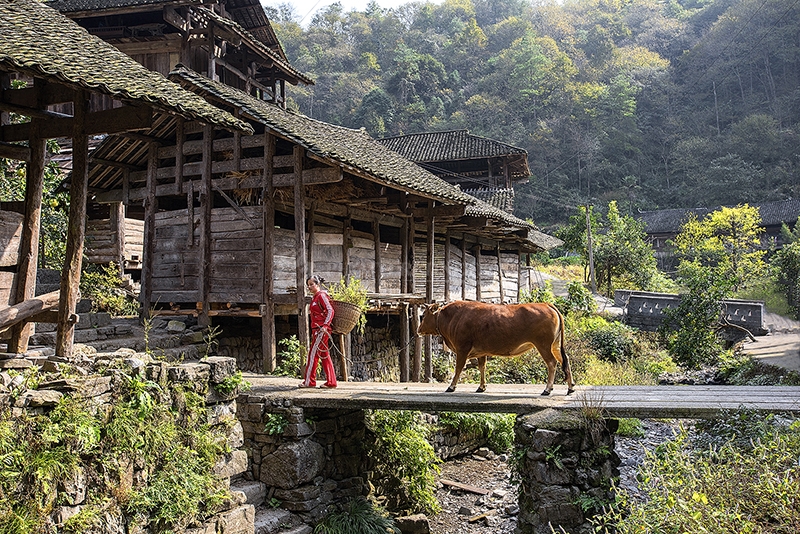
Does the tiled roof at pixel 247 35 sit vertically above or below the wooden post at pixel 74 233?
above

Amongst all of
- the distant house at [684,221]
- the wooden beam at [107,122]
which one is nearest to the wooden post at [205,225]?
the wooden beam at [107,122]

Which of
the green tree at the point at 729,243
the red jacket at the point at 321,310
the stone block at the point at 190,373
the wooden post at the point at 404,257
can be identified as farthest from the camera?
the green tree at the point at 729,243

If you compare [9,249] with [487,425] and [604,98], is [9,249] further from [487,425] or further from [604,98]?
[604,98]

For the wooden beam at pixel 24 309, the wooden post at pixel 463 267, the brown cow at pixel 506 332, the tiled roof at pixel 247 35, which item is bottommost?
the brown cow at pixel 506 332

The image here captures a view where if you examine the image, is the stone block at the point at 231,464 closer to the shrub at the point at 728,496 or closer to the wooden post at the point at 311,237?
the shrub at the point at 728,496

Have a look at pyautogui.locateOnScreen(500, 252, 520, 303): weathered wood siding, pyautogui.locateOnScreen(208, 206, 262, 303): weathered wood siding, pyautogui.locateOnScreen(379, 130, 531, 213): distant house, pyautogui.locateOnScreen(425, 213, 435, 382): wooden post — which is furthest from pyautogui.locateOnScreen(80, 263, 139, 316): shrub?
pyautogui.locateOnScreen(379, 130, 531, 213): distant house

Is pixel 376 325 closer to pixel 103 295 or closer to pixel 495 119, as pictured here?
pixel 103 295

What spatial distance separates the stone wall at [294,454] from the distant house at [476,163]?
19.7 metres

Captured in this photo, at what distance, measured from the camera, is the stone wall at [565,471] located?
6.89 meters

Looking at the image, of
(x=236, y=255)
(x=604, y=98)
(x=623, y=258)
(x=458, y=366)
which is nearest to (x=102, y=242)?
(x=236, y=255)

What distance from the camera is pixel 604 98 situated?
63500mm

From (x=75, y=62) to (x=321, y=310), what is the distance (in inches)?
182

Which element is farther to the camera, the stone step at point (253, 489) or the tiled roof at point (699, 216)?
the tiled roof at point (699, 216)

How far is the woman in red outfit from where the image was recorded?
8.97 metres
